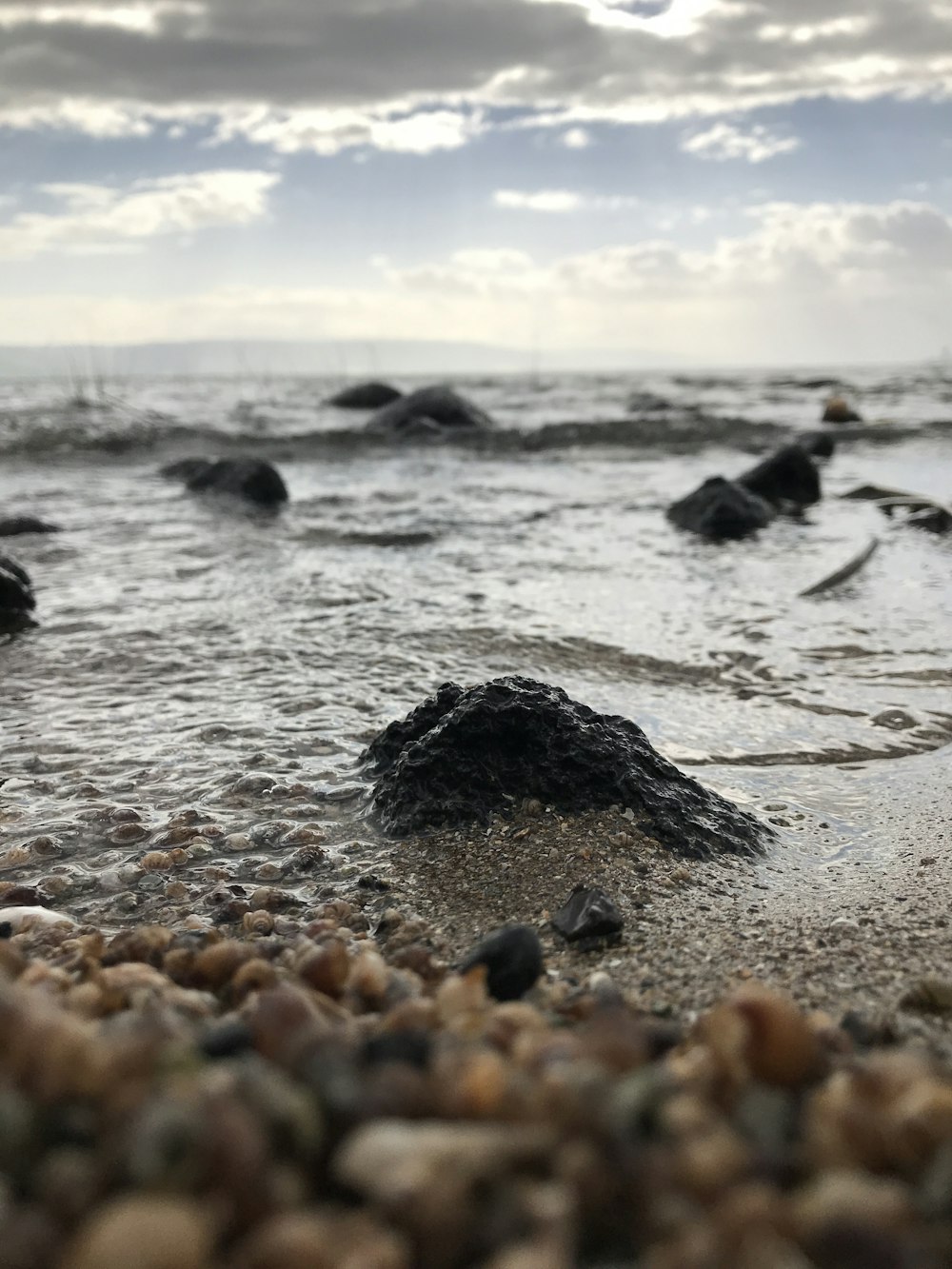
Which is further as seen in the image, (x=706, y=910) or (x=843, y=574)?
(x=843, y=574)

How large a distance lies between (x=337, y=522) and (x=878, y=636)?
4396mm

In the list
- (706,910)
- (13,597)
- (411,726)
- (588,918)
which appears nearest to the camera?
(588,918)

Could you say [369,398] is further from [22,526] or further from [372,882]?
[372,882]

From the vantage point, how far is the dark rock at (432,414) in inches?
621

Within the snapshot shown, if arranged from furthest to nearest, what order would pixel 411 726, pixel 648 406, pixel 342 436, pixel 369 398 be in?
pixel 369 398 → pixel 648 406 → pixel 342 436 → pixel 411 726

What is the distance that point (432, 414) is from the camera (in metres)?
16.0

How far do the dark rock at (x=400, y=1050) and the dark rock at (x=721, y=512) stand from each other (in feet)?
20.7

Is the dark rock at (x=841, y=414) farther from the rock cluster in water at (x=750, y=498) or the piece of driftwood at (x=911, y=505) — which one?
the rock cluster in water at (x=750, y=498)

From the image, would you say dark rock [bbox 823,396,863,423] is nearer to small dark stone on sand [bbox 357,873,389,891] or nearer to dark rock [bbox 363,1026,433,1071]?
small dark stone on sand [bbox 357,873,389,891]

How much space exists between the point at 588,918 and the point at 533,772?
0.64 metres

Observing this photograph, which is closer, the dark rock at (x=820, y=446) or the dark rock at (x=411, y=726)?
the dark rock at (x=411, y=726)

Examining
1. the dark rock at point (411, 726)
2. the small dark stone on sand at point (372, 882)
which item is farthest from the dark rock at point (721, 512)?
the small dark stone on sand at point (372, 882)

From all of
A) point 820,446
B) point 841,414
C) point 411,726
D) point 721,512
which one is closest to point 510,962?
point 411,726

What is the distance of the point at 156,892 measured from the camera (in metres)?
2.48
